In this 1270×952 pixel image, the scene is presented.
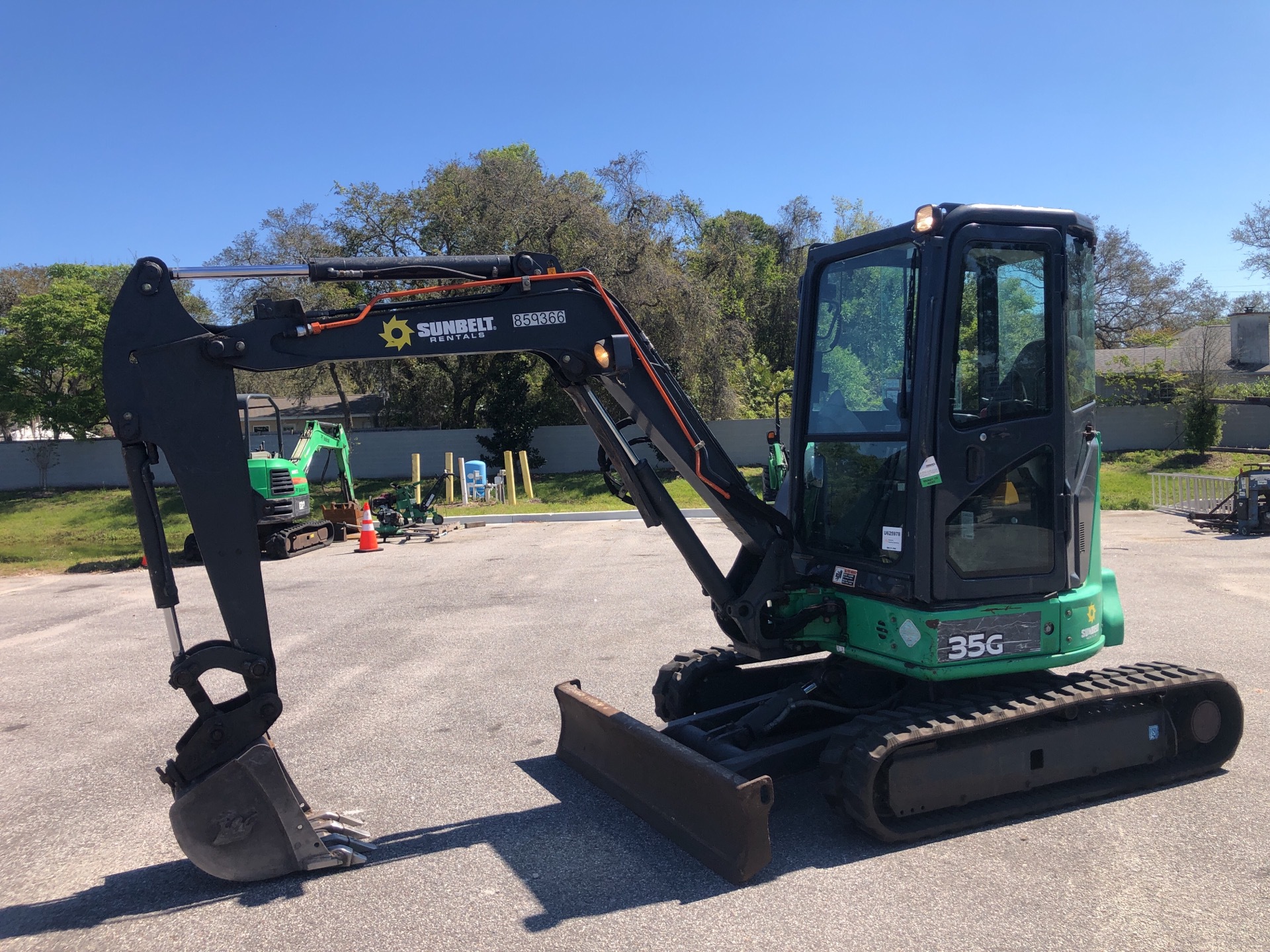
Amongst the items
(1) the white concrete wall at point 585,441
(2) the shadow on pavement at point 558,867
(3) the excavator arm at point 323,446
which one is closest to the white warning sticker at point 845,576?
(2) the shadow on pavement at point 558,867

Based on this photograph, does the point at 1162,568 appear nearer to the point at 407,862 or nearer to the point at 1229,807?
the point at 1229,807

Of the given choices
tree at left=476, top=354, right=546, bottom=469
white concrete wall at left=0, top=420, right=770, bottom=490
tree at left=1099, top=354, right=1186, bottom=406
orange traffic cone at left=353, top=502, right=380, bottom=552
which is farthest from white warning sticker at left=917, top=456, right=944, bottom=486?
tree at left=1099, top=354, right=1186, bottom=406

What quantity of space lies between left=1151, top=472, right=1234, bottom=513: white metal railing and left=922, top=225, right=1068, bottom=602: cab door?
14.7m

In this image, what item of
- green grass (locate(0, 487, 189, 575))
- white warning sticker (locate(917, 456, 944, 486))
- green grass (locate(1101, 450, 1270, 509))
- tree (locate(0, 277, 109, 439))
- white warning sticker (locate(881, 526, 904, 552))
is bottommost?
green grass (locate(0, 487, 189, 575))

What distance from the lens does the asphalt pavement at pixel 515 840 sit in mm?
3967

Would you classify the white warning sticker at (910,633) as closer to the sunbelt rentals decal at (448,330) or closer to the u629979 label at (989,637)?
the u629979 label at (989,637)

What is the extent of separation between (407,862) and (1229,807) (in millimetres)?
4318

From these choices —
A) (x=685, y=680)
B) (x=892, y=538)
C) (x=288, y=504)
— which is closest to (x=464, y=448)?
(x=288, y=504)

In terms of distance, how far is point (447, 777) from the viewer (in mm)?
5797

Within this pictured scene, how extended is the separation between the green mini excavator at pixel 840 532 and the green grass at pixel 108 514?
452 inches

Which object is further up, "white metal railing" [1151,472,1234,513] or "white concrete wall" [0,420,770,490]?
"white concrete wall" [0,420,770,490]

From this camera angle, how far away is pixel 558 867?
4.55 meters

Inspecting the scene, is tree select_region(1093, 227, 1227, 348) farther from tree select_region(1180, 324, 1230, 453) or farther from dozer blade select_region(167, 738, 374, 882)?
dozer blade select_region(167, 738, 374, 882)

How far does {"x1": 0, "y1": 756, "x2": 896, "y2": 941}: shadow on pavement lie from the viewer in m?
4.24
